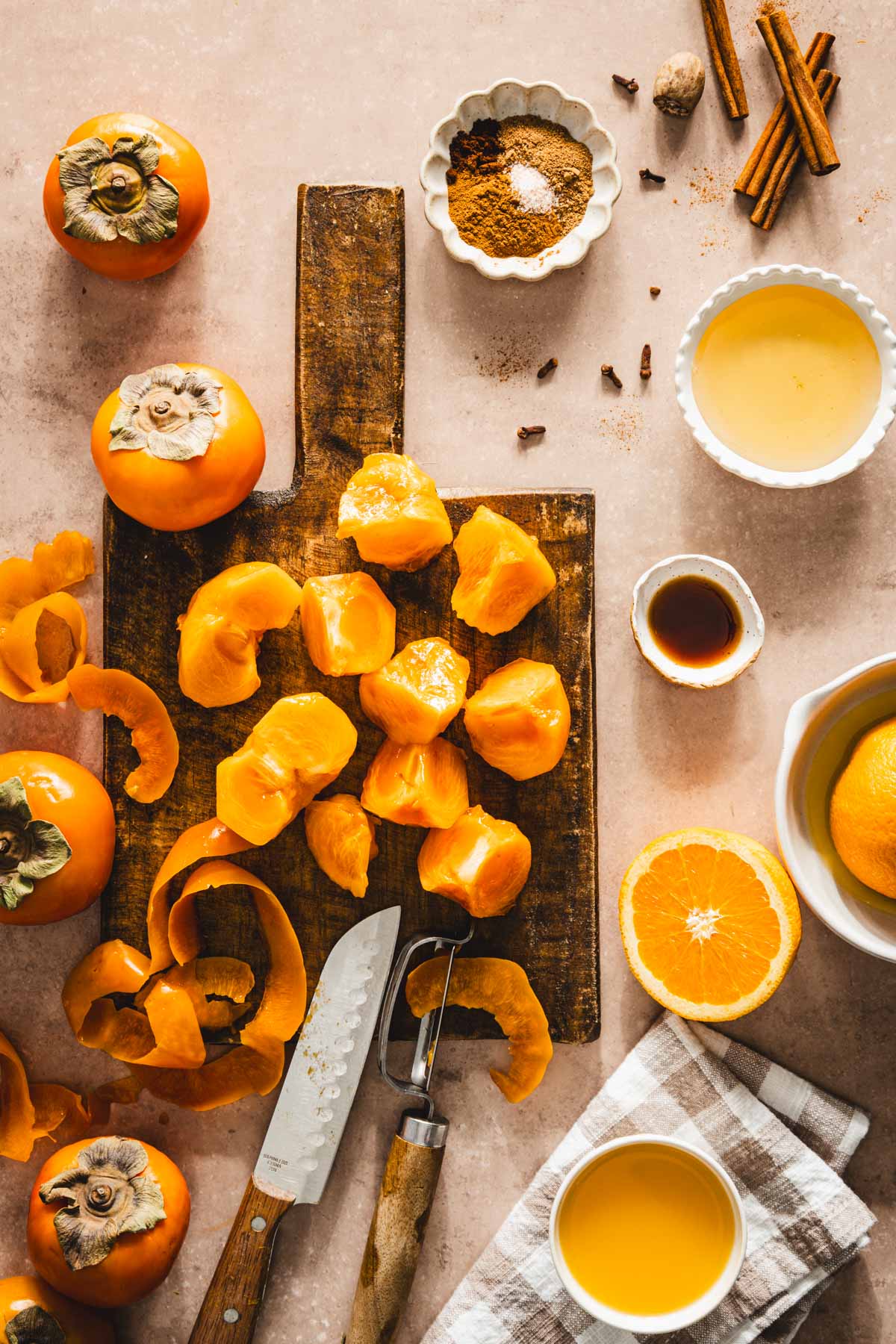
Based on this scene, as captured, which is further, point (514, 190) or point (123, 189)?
point (514, 190)

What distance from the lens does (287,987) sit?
81.2 inches

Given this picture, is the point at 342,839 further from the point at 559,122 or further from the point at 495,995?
the point at 559,122

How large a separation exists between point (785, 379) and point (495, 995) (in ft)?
4.53

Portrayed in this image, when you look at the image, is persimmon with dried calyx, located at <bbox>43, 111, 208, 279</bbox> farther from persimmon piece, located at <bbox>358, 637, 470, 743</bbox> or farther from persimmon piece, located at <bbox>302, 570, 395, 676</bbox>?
persimmon piece, located at <bbox>358, 637, 470, 743</bbox>

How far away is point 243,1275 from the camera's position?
208 centimetres

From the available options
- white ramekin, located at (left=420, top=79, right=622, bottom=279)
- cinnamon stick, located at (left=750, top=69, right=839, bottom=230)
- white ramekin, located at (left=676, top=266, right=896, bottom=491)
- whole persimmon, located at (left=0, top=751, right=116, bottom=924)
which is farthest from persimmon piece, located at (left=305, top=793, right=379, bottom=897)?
cinnamon stick, located at (left=750, top=69, right=839, bottom=230)

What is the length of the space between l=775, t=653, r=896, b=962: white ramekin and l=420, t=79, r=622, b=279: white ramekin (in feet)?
3.36

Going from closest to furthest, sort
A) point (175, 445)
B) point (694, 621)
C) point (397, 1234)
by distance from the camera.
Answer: point (175, 445)
point (397, 1234)
point (694, 621)

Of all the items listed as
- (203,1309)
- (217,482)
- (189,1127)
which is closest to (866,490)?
(217,482)

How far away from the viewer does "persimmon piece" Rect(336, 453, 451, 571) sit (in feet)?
6.44

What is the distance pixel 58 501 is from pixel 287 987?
3.72 ft

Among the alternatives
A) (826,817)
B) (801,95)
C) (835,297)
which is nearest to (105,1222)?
(826,817)

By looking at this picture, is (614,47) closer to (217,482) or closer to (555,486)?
(555,486)

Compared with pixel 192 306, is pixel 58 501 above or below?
below
